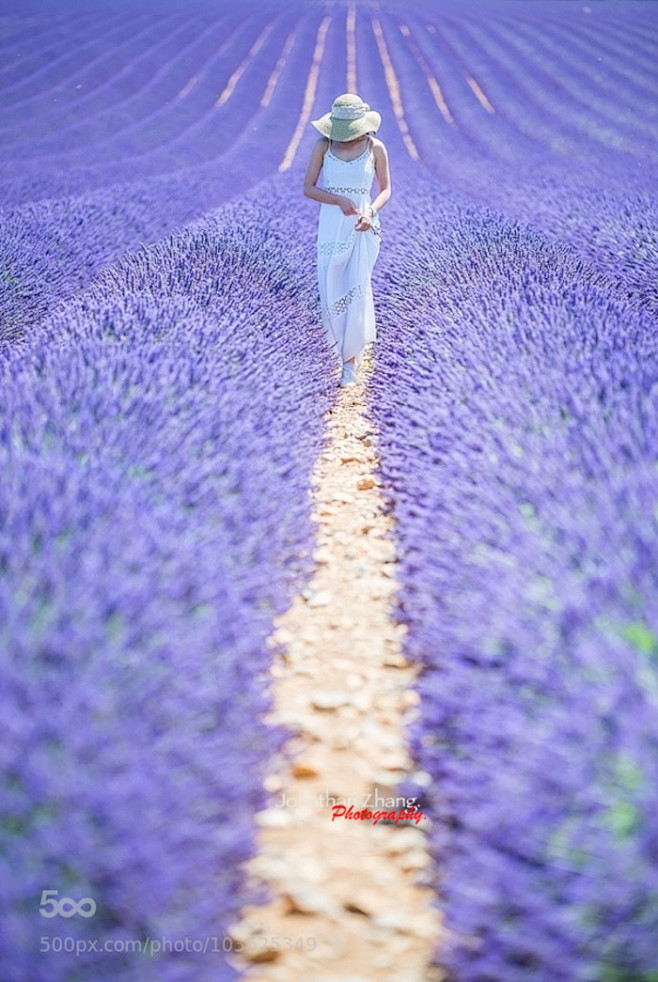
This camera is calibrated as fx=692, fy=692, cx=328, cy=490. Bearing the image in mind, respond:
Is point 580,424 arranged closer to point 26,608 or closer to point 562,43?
point 26,608

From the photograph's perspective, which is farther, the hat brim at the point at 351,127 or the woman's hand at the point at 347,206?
the woman's hand at the point at 347,206

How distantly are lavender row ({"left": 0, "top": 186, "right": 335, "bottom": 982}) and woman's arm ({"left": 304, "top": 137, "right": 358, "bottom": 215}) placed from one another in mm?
1032

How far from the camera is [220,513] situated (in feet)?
5.14

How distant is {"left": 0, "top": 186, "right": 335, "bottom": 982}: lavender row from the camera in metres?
0.86

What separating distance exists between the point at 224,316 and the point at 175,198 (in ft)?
14.2

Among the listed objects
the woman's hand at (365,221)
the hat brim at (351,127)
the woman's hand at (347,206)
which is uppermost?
the hat brim at (351,127)

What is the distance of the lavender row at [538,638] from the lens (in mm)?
884

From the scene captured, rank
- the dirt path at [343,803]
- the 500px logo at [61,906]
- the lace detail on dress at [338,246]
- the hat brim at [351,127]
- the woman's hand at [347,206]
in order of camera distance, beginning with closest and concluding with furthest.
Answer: the 500px logo at [61,906] → the dirt path at [343,803] → the hat brim at [351,127] → the woman's hand at [347,206] → the lace detail on dress at [338,246]

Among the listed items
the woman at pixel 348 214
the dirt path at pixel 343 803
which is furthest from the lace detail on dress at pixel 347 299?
the dirt path at pixel 343 803

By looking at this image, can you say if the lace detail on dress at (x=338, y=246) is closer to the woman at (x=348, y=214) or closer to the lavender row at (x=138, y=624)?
the woman at (x=348, y=214)

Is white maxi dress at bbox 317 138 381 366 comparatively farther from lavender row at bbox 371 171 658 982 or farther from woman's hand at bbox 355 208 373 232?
lavender row at bbox 371 171 658 982

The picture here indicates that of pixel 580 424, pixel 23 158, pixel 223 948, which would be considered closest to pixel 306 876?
pixel 223 948

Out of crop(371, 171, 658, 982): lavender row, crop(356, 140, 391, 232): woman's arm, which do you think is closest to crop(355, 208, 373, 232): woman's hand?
crop(356, 140, 391, 232): woman's arm

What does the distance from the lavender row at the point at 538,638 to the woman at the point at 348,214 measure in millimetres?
909
